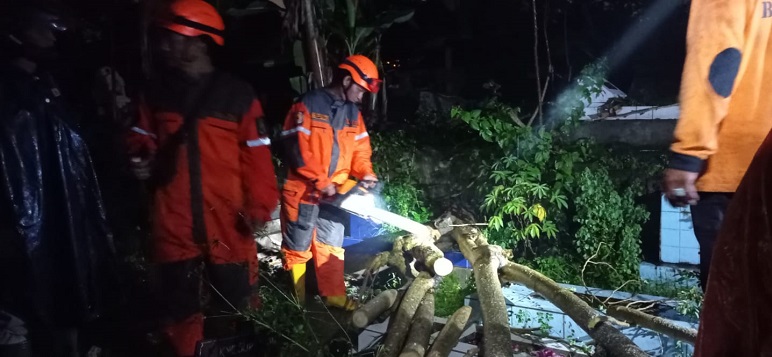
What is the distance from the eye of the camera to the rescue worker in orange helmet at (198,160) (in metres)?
2.61

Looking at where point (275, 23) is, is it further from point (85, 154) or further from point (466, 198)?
point (466, 198)

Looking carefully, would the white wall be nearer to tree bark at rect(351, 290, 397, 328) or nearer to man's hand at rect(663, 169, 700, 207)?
man's hand at rect(663, 169, 700, 207)

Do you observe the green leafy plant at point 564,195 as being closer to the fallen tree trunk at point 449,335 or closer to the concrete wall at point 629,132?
the concrete wall at point 629,132

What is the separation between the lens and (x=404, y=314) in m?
3.29

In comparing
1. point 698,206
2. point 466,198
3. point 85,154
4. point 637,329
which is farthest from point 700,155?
point 466,198

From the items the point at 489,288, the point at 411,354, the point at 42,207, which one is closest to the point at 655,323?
the point at 489,288

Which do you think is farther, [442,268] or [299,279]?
[299,279]

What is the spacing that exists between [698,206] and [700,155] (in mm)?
329

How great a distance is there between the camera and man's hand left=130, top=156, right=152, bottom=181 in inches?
108

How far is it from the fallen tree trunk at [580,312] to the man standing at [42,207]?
8.70 feet

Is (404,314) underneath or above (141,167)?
underneath

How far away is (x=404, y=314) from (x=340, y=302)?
865mm

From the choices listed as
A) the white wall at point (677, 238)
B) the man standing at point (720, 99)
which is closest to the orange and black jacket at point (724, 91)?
the man standing at point (720, 99)

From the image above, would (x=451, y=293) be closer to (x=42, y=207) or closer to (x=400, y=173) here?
(x=400, y=173)
